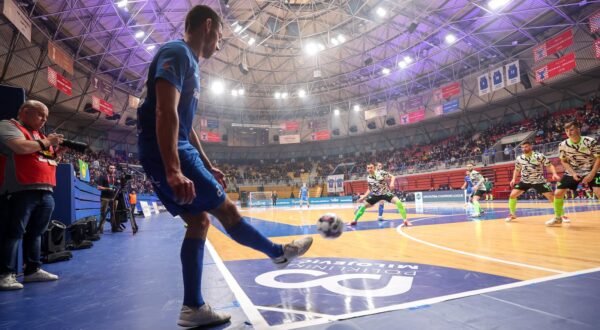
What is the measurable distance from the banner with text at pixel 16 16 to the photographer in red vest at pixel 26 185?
1382 cm

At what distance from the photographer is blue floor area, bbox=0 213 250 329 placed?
1.95m

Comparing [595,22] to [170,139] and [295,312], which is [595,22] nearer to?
[295,312]

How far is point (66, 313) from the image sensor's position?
2.15m

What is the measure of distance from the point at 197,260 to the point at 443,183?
31.1 metres

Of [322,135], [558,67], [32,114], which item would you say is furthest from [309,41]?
[32,114]

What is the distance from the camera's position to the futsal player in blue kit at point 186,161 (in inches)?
64.1

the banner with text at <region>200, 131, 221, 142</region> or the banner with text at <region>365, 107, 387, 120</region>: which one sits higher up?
the banner with text at <region>365, 107, 387, 120</region>

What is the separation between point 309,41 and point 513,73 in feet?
57.8

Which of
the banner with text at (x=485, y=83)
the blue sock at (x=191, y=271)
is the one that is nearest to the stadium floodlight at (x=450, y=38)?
the banner with text at (x=485, y=83)

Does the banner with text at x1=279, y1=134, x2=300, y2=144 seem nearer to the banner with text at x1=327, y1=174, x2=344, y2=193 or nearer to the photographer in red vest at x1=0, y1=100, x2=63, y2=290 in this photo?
the banner with text at x1=327, y1=174, x2=344, y2=193

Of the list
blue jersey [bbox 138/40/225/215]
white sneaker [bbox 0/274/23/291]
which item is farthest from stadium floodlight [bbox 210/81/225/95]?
blue jersey [bbox 138/40/225/215]

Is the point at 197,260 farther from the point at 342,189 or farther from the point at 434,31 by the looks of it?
the point at 342,189

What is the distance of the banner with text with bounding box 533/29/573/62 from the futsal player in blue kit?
77.5 feet

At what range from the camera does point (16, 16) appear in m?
12.9
